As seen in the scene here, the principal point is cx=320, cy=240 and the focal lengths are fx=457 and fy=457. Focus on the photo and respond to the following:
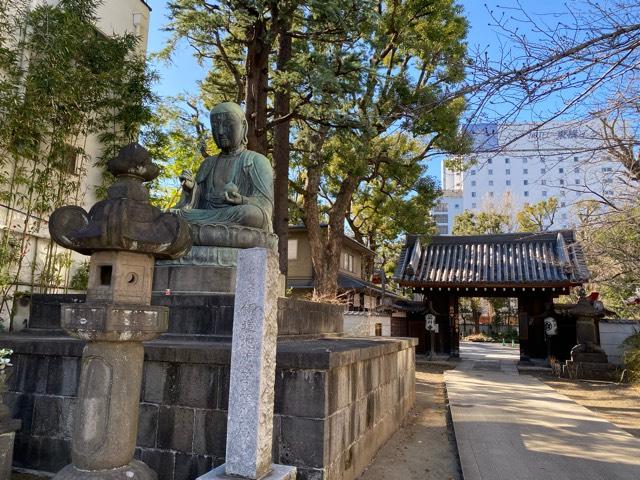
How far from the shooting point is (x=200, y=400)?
3584mm

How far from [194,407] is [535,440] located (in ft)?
15.7

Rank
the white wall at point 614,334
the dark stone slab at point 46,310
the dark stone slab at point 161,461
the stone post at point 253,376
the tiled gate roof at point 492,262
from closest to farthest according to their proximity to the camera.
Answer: the stone post at point 253,376, the dark stone slab at point 161,461, the dark stone slab at point 46,310, the white wall at point 614,334, the tiled gate roof at point 492,262

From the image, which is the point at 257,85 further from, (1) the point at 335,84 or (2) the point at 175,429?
(2) the point at 175,429

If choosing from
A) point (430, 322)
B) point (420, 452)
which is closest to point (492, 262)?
point (430, 322)

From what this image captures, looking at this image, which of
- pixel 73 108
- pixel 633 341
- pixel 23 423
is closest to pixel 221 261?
pixel 23 423

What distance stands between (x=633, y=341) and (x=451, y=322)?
6093 millimetres

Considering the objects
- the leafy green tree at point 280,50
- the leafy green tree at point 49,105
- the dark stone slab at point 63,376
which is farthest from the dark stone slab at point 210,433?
the leafy green tree at point 280,50

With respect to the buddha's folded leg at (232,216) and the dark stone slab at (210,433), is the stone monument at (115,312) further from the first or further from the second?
the buddha's folded leg at (232,216)

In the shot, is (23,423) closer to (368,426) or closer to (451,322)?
(368,426)

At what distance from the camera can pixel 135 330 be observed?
285 cm

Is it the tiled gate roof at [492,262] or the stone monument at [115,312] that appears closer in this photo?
the stone monument at [115,312]

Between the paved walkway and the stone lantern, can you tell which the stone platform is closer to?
the paved walkway

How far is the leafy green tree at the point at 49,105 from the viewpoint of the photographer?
7.81 m

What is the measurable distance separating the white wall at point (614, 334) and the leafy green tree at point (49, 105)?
1557 centimetres
